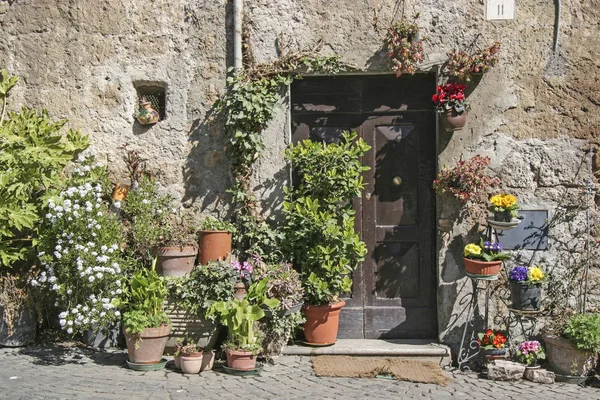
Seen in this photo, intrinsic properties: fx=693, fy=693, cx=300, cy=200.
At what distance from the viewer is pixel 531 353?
19.2 ft

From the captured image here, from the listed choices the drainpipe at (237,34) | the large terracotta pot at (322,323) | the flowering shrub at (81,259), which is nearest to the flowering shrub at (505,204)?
the large terracotta pot at (322,323)

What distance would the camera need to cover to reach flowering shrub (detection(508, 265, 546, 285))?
5.78 meters

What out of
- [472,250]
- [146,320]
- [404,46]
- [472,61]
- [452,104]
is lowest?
[146,320]

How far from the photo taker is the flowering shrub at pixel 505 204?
19.1 feet

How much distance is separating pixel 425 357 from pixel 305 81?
8.92 feet

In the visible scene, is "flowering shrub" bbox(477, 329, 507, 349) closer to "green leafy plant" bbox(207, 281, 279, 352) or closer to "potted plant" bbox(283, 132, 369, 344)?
"potted plant" bbox(283, 132, 369, 344)

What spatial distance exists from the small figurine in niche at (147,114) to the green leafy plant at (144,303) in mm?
1476

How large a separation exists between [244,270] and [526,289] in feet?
7.73

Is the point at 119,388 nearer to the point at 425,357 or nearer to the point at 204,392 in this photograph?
the point at 204,392

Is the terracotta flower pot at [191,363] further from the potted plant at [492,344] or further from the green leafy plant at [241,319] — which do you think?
the potted plant at [492,344]

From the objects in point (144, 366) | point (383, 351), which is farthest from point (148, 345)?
point (383, 351)

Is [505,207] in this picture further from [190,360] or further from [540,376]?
[190,360]

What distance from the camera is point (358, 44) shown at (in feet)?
20.5

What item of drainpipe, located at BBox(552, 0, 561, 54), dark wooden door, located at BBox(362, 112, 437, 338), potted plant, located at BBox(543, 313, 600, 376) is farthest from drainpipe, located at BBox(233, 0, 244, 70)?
potted plant, located at BBox(543, 313, 600, 376)
